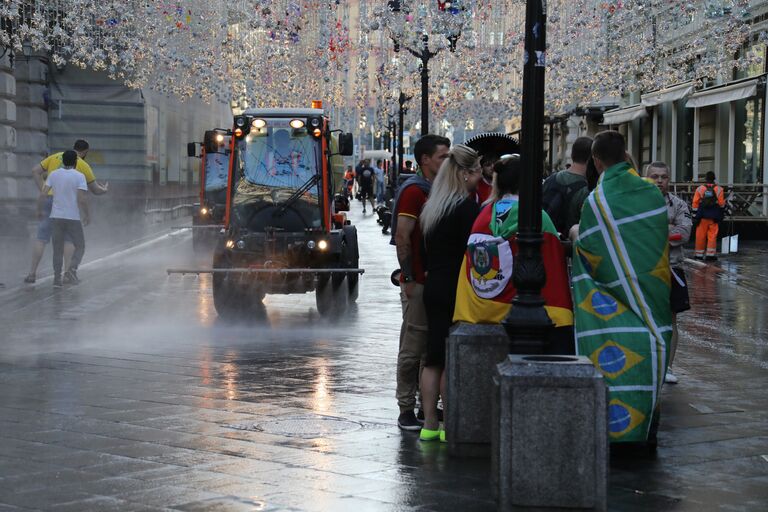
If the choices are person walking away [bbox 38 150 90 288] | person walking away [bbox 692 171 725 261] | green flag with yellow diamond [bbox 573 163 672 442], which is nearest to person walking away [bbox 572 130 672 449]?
green flag with yellow diamond [bbox 573 163 672 442]

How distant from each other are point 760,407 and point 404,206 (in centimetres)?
288

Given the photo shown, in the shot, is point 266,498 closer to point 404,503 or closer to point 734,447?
point 404,503

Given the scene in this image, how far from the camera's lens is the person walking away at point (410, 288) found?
769 cm

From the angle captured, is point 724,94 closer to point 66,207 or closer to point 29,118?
point 29,118

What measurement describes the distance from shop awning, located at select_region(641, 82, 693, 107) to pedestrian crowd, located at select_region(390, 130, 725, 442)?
27723 mm

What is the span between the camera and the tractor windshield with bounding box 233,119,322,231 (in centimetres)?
1506

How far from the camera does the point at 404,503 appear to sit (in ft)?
19.3

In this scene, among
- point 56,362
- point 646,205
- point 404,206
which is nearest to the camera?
point 646,205

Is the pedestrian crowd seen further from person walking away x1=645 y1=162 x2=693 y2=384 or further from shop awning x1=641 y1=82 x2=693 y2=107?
shop awning x1=641 y1=82 x2=693 y2=107

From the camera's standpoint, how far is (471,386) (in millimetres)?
6992

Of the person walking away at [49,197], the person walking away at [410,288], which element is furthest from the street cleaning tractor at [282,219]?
the person walking away at [410,288]

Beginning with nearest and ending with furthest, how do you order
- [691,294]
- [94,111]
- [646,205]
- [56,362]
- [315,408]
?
[646,205] < [315,408] < [56,362] < [691,294] < [94,111]

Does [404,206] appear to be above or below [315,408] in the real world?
above

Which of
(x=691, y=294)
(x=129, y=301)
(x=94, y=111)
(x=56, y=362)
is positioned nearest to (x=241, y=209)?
(x=129, y=301)
